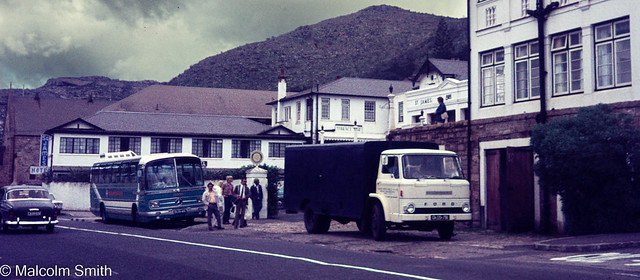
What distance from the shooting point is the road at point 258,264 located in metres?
11.2

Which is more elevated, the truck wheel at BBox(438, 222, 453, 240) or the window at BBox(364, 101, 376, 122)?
the window at BBox(364, 101, 376, 122)

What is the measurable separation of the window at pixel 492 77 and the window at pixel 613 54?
4070 millimetres

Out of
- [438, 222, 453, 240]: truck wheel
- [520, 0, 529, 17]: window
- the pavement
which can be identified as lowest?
the pavement

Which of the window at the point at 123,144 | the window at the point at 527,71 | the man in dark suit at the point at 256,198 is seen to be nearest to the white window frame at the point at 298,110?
the window at the point at 123,144

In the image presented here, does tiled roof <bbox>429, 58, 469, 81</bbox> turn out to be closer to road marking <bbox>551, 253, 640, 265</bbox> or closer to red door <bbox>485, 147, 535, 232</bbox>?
red door <bbox>485, 147, 535, 232</bbox>

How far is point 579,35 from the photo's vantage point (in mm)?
21297

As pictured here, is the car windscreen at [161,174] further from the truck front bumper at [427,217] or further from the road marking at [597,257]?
the road marking at [597,257]

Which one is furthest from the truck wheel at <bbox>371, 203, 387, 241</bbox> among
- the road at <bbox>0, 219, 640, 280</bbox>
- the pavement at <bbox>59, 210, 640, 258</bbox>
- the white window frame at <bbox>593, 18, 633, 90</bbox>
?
the white window frame at <bbox>593, 18, 633, 90</bbox>

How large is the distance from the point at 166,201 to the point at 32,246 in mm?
10163

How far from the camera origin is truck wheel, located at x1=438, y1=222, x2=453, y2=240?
19.1m

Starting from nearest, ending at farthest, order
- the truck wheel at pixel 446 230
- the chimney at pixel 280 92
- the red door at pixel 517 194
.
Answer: the truck wheel at pixel 446 230 < the red door at pixel 517 194 < the chimney at pixel 280 92

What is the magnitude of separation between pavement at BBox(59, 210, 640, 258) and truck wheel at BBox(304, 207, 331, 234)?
265 mm

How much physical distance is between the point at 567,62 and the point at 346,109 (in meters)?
42.0

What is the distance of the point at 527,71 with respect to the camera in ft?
75.9
